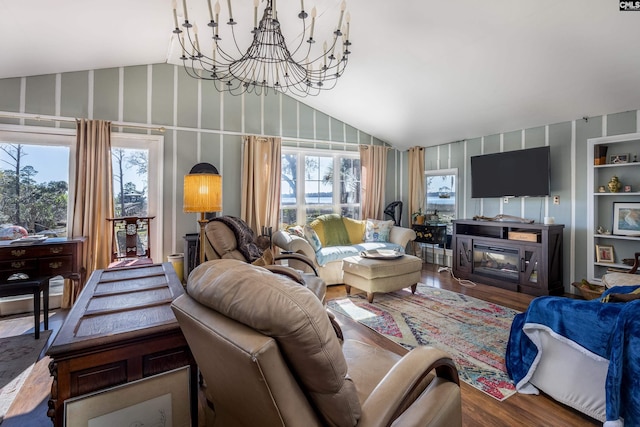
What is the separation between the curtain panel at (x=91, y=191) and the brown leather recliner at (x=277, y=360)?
334cm

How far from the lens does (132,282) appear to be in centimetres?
174

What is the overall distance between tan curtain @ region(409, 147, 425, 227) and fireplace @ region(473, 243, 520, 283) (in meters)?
1.47

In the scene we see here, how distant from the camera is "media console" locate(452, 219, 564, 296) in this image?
3.74m

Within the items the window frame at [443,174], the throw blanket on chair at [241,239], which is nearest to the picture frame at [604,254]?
the window frame at [443,174]

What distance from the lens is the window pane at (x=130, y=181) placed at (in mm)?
3863

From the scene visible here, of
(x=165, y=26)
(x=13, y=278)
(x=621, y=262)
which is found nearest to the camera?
(x=13, y=278)

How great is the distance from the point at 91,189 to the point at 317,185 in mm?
3172

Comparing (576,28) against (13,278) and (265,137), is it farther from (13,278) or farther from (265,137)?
(13,278)

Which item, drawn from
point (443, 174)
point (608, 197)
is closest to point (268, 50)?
point (443, 174)

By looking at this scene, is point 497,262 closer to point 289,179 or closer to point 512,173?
point 512,173

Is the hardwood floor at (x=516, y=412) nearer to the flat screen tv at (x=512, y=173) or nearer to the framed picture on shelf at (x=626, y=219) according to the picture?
the framed picture on shelf at (x=626, y=219)

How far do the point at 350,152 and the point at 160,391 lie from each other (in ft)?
16.1

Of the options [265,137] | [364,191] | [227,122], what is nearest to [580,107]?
[364,191]

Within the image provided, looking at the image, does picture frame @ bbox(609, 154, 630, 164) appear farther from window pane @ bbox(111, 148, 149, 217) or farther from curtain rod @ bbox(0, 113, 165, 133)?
window pane @ bbox(111, 148, 149, 217)
